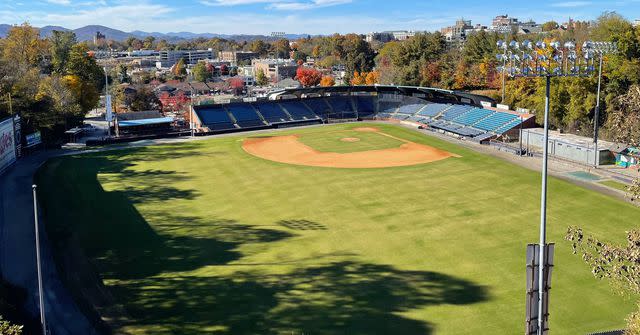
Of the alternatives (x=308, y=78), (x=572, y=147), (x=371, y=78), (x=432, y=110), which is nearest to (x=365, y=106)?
(x=432, y=110)

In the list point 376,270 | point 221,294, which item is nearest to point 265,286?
point 221,294

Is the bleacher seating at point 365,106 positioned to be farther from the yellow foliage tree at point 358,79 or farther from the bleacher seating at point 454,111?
the yellow foliage tree at point 358,79

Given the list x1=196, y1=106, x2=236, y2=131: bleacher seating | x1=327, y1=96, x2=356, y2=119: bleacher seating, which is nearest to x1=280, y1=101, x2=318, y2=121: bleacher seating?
x1=327, y1=96, x2=356, y2=119: bleacher seating

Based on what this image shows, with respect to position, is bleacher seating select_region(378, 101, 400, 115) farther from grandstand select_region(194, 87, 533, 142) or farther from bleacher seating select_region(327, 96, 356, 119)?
bleacher seating select_region(327, 96, 356, 119)

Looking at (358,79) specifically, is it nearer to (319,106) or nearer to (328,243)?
(319,106)

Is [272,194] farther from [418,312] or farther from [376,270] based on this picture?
[418,312]

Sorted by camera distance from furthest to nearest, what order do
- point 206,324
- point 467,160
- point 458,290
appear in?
1. point 467,160
2. point 458,290
3. point 206,324

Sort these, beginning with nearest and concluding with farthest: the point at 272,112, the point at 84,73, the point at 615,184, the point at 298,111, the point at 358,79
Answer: the point at 615,184 < the point at 272,112 < the point at 298,111 < the point at 84,73 < the point at 358,79

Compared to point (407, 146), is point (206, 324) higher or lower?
lower
